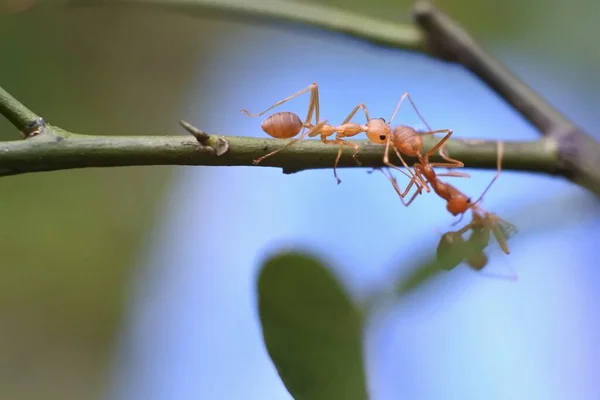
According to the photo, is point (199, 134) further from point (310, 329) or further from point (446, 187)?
point (446, 187)

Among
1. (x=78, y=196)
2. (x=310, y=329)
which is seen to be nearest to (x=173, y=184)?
(x=78, y=196)

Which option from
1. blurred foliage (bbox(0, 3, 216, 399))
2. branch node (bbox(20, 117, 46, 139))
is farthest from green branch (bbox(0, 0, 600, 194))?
blurred foliage (bbox(0, 3, 216, 399))

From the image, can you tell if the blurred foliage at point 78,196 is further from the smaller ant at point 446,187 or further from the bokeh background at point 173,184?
the smaller ant at point 446,187

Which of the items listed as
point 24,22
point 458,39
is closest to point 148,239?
point 24,22

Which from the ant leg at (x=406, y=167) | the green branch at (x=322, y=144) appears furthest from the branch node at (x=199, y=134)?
the ant leg at (x=406, y=167)

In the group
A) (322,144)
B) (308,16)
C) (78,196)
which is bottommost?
(322,144)

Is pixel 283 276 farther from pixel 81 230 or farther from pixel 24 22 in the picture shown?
pixel 24 22

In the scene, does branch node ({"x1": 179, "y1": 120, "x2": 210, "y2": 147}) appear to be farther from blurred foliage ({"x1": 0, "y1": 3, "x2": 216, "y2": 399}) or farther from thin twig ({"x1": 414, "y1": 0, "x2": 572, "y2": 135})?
blurred foliage ({"x1": 0, "y1": 3, "x2": 216, "y2": 399})
